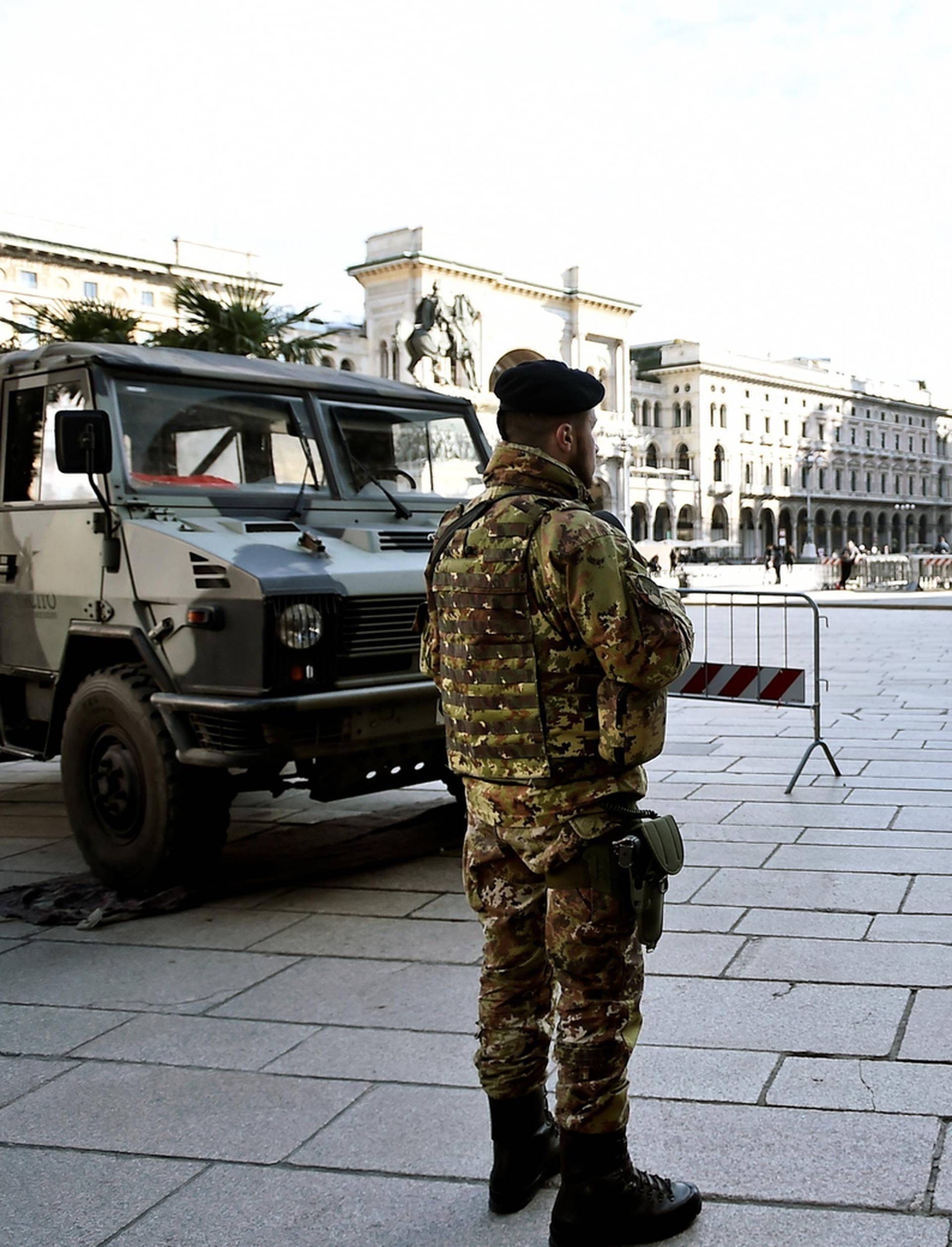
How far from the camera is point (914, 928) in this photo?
4.90m

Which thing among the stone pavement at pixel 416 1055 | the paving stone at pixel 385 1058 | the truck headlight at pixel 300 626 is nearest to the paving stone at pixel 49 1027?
the stone pavement at pixel 416 1055

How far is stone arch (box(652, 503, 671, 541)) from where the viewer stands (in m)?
95.6

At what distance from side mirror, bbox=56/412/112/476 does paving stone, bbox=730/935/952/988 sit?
3.02m

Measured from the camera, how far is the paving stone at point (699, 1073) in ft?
11.4

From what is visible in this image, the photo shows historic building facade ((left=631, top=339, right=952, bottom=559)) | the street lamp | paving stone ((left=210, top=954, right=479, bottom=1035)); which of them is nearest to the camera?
paving stone ((left=210, top=954, right=479, bottom=1035))

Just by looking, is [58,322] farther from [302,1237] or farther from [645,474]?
[645,474]

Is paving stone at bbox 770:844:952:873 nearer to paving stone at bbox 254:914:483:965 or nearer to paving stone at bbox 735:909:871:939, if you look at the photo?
paving stone at bbox 735:909:871:939

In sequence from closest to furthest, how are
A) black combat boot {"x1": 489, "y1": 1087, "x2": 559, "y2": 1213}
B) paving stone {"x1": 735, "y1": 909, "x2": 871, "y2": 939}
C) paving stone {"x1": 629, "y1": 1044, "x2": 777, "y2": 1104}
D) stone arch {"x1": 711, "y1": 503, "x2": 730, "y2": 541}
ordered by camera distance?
black combat boot {"x1": 489, "y1": 1087, "x2": 559, "y2": 1213}, paving stone {"x1": 629, "y1": 1044, "x2": 777, "y2": 1104}, paving stone {"x1": 735, "y1": 909, "x2": 871, "y2": 939}, stone arch {"x1": 711, "y1": 503, "x2": 730, "y2": 541}

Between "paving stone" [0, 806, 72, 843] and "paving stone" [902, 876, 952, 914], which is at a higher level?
"paving stone" [902, 876, 952, 914]

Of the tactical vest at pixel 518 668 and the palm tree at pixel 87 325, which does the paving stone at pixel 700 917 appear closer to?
the tactical vest at pixel 518 668

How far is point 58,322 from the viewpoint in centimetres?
1391

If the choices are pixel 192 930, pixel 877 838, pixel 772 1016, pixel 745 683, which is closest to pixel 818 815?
pixel 877 838

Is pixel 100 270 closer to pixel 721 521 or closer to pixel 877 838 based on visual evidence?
pixel 721 521

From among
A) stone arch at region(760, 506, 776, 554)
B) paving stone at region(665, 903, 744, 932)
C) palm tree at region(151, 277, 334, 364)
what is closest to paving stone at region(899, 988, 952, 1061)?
paving stone at region(665, 903, 744, 932)
